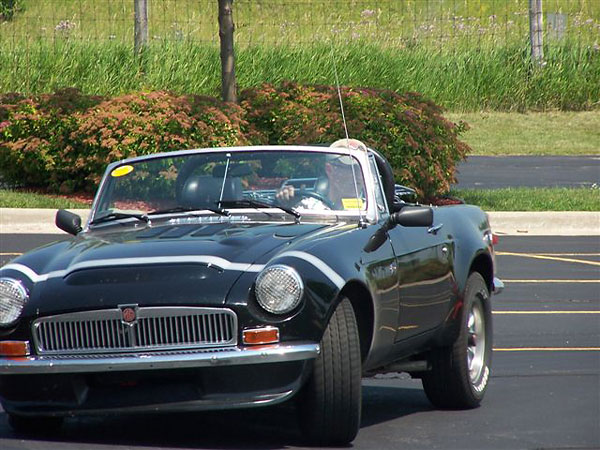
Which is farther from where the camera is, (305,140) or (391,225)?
(305,140)

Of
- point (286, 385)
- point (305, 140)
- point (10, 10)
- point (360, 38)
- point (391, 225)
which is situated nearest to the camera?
point (286, 385)

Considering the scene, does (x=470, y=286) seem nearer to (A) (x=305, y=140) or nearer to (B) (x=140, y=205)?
(B) (x=140, y=205)

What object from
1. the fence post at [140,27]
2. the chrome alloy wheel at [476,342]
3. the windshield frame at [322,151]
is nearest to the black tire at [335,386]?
the windshield frame at [322,151]

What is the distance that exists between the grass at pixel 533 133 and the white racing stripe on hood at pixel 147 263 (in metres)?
23.0

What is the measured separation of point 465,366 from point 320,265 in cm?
182

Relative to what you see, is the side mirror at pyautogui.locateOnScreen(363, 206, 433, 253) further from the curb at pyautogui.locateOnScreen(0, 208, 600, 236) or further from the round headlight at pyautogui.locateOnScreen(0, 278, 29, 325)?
the curb at pyautogui.locateOnScreen(0, 208, 600, 236)

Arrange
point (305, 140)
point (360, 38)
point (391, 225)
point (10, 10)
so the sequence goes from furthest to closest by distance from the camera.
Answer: point (10, 10)
point (360, 38)
point (305, 140)
point (391, 225)

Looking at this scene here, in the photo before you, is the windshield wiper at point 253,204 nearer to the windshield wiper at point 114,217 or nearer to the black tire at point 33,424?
the windshield wiper at point 114,217

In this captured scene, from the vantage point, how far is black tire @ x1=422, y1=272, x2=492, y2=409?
778 centimetres

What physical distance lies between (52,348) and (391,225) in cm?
204

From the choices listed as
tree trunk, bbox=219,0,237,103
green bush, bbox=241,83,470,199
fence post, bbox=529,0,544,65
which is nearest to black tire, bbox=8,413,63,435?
green bush, bbox=241,83,470,199

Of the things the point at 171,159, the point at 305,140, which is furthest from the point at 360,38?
the point at 171,159

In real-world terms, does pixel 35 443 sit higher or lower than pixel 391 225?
lower

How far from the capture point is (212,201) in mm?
7551
